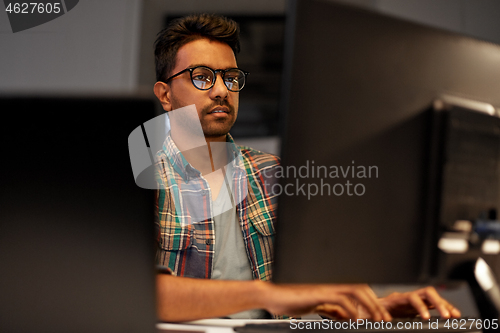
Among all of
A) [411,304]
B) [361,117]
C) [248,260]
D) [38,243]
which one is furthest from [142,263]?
[248,260]

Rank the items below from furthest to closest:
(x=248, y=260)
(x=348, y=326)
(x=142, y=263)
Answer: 1. (x=248, y=260)
2. (x=348, y=326)
3. (x=142, y=263)

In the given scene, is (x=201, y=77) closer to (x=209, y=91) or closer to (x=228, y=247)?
(x=209, y=91)

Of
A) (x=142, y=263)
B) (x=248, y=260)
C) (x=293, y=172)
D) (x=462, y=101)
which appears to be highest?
(x=462, y=101)

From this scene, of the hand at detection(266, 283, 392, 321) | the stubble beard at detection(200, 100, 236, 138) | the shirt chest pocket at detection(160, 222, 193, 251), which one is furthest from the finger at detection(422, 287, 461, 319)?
the stubble beard at detection(200, 100, 236, 138)

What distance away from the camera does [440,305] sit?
652mm

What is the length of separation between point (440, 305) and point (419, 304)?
0.13 feet

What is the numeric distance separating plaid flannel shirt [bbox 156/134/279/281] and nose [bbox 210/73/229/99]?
0.85 feet

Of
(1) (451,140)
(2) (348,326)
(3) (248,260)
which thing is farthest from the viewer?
(3) (248,260)

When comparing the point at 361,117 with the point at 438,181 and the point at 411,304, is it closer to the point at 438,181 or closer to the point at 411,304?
the point at 438,181

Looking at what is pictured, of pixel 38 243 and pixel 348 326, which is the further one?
pixel 348 326

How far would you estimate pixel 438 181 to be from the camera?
1.57 ft

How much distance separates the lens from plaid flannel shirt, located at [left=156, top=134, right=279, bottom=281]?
3.63 ft

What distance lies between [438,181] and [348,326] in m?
0.30

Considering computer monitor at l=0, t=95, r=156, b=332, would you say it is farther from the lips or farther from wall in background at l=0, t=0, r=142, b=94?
wall in background at l=0, t=0, r=142, b=94
